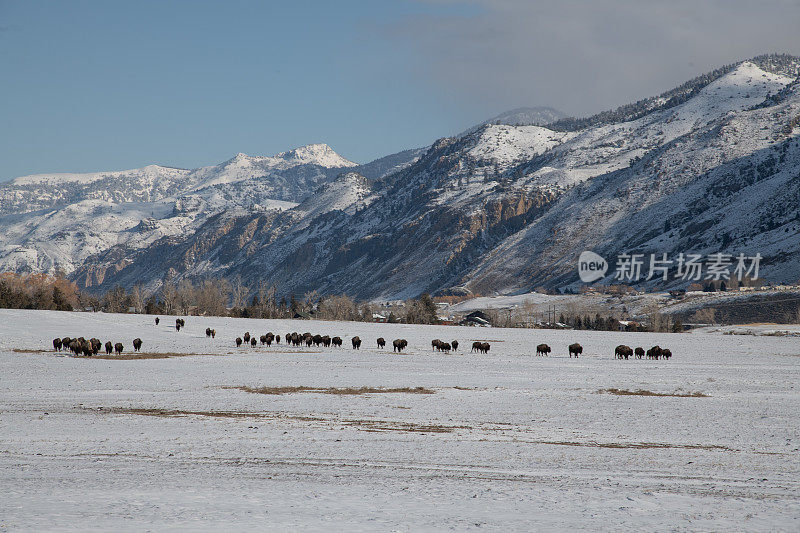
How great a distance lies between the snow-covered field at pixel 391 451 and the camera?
13203 mm

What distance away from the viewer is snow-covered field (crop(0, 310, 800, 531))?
13.2 metres

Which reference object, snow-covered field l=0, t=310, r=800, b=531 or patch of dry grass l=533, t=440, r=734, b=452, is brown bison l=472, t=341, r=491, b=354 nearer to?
snow-covered field l=0, t=310, r=800, b=531

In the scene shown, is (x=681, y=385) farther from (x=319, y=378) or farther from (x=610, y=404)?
(x=319, y=378)

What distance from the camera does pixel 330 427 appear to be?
23609 millimetres

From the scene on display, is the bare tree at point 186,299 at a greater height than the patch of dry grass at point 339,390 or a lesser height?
greater

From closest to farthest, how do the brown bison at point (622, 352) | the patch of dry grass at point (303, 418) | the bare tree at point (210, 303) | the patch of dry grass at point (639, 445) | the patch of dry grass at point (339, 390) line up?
1. the patch of dry grass at point (639, 445)
2. the patch of dry grass at point (303, 418)
3. the patch of dry grass at point (339, 390)
4. the brown bison at point (622, 352)
5. the bare tree at point (210, 303)

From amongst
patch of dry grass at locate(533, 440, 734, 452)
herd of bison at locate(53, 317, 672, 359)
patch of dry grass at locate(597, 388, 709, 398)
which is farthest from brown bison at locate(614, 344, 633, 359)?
patch of dry grass at locate(533, 440, 734, 452)

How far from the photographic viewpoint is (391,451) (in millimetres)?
19734

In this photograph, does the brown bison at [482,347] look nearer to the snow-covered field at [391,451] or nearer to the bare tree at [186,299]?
the snow-covered field at [391,451]

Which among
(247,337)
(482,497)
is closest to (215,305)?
(247,337)

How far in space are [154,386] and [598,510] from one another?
88.5ft

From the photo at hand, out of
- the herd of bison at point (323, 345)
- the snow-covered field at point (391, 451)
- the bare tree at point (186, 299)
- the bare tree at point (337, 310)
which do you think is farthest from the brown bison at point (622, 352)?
the bare tree at point (186, 299)

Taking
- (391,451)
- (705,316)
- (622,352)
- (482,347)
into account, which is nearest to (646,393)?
(391,451)

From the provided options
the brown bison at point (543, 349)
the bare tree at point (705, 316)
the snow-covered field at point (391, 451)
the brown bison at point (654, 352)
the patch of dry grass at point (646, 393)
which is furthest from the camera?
the bare tree at point (705, 316)
